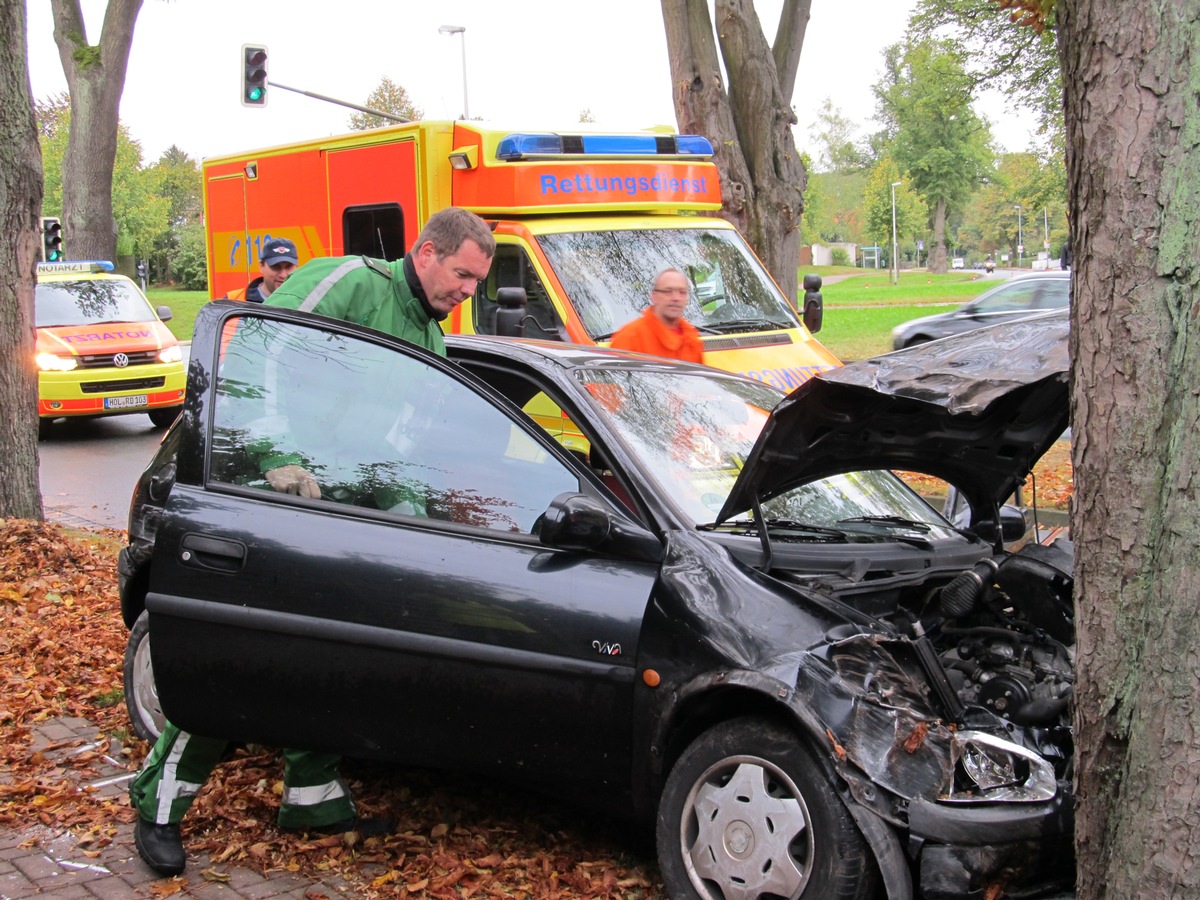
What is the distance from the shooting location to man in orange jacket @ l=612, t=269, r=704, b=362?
7609 mm

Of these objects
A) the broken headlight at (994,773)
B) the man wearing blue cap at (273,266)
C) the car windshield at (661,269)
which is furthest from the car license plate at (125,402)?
Answer: the broken headlight at (994,773)

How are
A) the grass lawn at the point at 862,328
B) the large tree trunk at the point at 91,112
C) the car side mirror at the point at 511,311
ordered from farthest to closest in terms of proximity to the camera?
the grass lawn at the point at 862,328 < the large tree trunk at the point at 91,112 < the car side mirror at the point at 511,311

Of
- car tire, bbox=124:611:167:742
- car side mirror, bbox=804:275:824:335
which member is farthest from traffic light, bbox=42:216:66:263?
car tire, bbox=124:611:167:742

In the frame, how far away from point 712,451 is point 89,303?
1368cm

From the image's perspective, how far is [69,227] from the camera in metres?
20.6

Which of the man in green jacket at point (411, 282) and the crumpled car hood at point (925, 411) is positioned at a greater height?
the man in green jacket at point (411, 282)

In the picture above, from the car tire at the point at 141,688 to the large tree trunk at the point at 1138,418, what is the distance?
352 centimetres

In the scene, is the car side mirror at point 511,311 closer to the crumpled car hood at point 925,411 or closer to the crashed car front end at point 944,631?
the crashed car front end at point 944,631

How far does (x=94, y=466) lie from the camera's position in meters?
13.7

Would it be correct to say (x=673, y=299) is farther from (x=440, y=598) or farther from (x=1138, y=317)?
(x=1138, y=317)

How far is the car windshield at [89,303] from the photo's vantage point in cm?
1584

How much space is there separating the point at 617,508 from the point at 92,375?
1283 cm

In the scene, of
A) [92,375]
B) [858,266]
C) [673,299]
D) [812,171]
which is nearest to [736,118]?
[673,299]

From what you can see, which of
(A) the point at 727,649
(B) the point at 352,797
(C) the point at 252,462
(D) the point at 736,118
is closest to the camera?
(A) the point at 727,649
